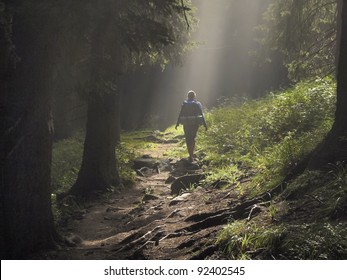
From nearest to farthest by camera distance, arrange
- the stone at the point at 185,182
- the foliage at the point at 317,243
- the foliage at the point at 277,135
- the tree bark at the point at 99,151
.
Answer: the foliage at the point at 317,243 < the foliage at the point at 277,135 < the stone at the point at 185,182 < the tree bark at the point at 99,151

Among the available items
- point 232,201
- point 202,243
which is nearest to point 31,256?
point 202,243

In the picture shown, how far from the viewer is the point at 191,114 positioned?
13219mm

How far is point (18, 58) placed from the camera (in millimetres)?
5480

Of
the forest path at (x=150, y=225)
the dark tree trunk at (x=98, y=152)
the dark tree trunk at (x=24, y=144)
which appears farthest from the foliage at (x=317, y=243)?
the dark tree trunk at (x=98, y=152)

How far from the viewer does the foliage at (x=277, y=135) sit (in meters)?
7.88

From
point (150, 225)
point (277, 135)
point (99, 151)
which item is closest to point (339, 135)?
point (150, 225)

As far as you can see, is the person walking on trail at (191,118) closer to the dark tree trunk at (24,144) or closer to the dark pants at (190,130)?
the dark pants at (190,130)

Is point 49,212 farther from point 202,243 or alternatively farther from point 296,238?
point 296,238

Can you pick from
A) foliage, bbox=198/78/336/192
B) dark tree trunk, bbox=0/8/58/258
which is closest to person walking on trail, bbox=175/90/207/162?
foliage, bbox=198/78/336/192

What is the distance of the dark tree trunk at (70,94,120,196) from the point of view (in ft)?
35.1

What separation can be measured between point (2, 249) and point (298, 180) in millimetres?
4196

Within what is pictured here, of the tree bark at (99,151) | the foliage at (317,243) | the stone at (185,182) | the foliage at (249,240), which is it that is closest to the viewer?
the foliage at (317,243)

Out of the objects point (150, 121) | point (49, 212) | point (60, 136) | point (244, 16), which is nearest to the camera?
point (49, 212)

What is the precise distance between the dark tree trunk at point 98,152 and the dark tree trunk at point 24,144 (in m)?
4.50
